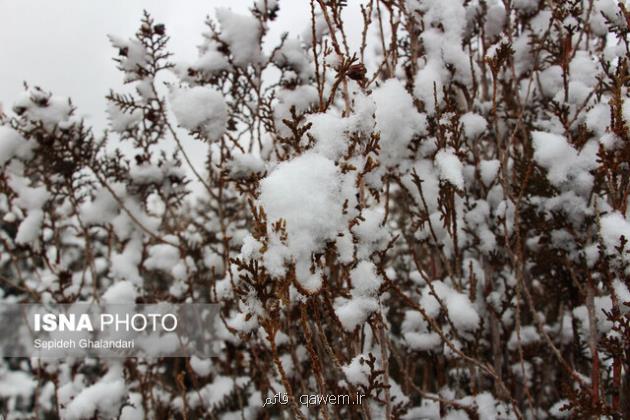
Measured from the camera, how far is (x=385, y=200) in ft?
Result: 5.99

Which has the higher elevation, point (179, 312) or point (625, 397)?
point (179, 312)

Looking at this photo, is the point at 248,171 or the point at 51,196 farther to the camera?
the point at 51,196

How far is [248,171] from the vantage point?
2.32 m

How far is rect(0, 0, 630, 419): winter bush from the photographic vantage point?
1562 mm

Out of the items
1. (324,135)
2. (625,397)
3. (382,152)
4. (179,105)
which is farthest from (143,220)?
(625,397)

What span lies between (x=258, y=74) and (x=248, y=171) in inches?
37.9

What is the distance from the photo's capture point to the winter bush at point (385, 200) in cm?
156

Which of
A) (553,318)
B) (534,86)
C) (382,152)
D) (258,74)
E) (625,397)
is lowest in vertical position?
(625,397)

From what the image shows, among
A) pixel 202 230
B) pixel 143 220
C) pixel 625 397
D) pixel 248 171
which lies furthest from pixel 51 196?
pixel 625 397

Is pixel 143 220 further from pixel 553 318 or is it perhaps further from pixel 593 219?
pixel 553 318

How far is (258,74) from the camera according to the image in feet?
9.93

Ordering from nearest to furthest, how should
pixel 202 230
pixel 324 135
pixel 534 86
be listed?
pixel 324 135, pixel 534 86, pixel 202 230

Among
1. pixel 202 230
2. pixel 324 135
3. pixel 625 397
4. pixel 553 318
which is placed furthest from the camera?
pixel 202 230

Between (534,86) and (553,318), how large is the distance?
6.03 feet
